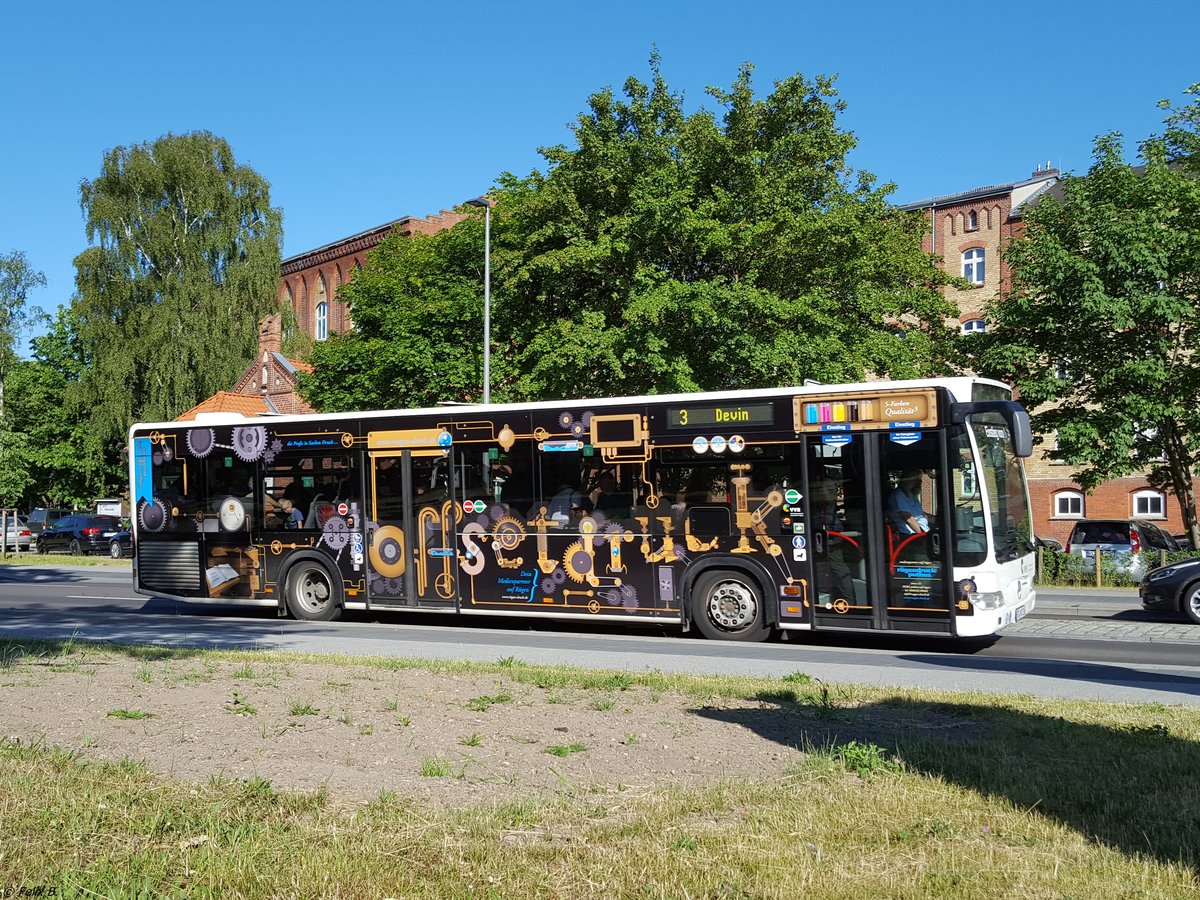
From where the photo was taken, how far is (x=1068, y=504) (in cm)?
4566

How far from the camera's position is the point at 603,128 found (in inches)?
1009

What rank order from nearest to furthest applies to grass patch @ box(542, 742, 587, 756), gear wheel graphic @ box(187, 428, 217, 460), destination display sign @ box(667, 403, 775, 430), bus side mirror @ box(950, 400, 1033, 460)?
grass patch @ box(542, 742, 587, 756), bus side mirror @ box(950, 400, 1033, 460), destination display sign @ box(667, 403, 775, 430), gear wheel graphic @ box(187, 428, 217, 460)

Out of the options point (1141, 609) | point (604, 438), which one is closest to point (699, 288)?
point (604, 438)

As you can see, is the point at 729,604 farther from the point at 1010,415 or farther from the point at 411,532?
the point at 411,532

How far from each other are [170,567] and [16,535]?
31039 millimetres

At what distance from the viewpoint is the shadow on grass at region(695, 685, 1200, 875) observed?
207 inches

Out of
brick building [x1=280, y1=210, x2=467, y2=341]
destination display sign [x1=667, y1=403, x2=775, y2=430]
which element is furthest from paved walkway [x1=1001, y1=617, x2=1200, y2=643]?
brick building [x1=280, y1=210, x2=467, y2=341]

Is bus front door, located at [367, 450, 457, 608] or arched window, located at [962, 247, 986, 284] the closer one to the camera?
bus front door, located at [367, 450, 457, 608]

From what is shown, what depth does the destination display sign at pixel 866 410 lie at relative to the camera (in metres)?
12.9

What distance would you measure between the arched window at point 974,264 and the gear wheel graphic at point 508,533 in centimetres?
3960

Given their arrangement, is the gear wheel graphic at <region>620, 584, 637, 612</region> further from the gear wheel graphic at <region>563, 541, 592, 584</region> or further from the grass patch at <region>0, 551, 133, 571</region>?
the grass patch at <region>0, 551, 133, 571</region>

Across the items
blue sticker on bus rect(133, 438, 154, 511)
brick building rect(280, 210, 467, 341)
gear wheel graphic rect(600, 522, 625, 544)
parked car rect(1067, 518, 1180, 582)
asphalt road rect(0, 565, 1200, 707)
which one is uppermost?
brick building rect(280, 210, 467, 341)

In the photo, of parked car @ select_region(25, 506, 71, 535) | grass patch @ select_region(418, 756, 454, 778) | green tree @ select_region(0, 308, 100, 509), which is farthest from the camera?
green tree @ select_region(0, 308, 100, 509)

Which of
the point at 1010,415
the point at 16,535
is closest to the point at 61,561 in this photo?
the point at 16,535
